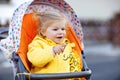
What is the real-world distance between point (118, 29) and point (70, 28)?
10897 millimetres

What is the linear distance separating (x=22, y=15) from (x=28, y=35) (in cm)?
18

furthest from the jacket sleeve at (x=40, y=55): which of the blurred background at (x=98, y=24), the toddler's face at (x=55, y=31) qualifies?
the blurred background at (x=98, y=24)

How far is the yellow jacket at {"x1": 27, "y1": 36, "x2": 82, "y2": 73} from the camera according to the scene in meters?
3.51

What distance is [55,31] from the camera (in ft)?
12.0

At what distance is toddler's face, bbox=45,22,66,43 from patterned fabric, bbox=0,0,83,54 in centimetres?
24

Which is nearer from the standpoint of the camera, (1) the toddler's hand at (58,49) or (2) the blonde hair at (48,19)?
(1) the toddler's hand at (58,49)

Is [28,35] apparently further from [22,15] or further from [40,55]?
[40,55]

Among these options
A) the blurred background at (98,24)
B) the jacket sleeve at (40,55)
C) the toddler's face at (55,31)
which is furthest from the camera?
the blurred background at (98,24)

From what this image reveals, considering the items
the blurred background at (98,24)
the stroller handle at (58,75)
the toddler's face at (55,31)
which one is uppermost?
the toddler's face at (55,31)

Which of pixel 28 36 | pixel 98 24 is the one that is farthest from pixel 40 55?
pixel 98 24

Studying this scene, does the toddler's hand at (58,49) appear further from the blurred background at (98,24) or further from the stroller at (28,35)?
the blurred background at (98,24)

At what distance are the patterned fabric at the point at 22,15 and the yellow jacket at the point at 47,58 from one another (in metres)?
0.16

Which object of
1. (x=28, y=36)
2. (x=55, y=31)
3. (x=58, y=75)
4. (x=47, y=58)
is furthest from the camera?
(x=28, y=36)

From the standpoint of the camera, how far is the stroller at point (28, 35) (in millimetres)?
3464
